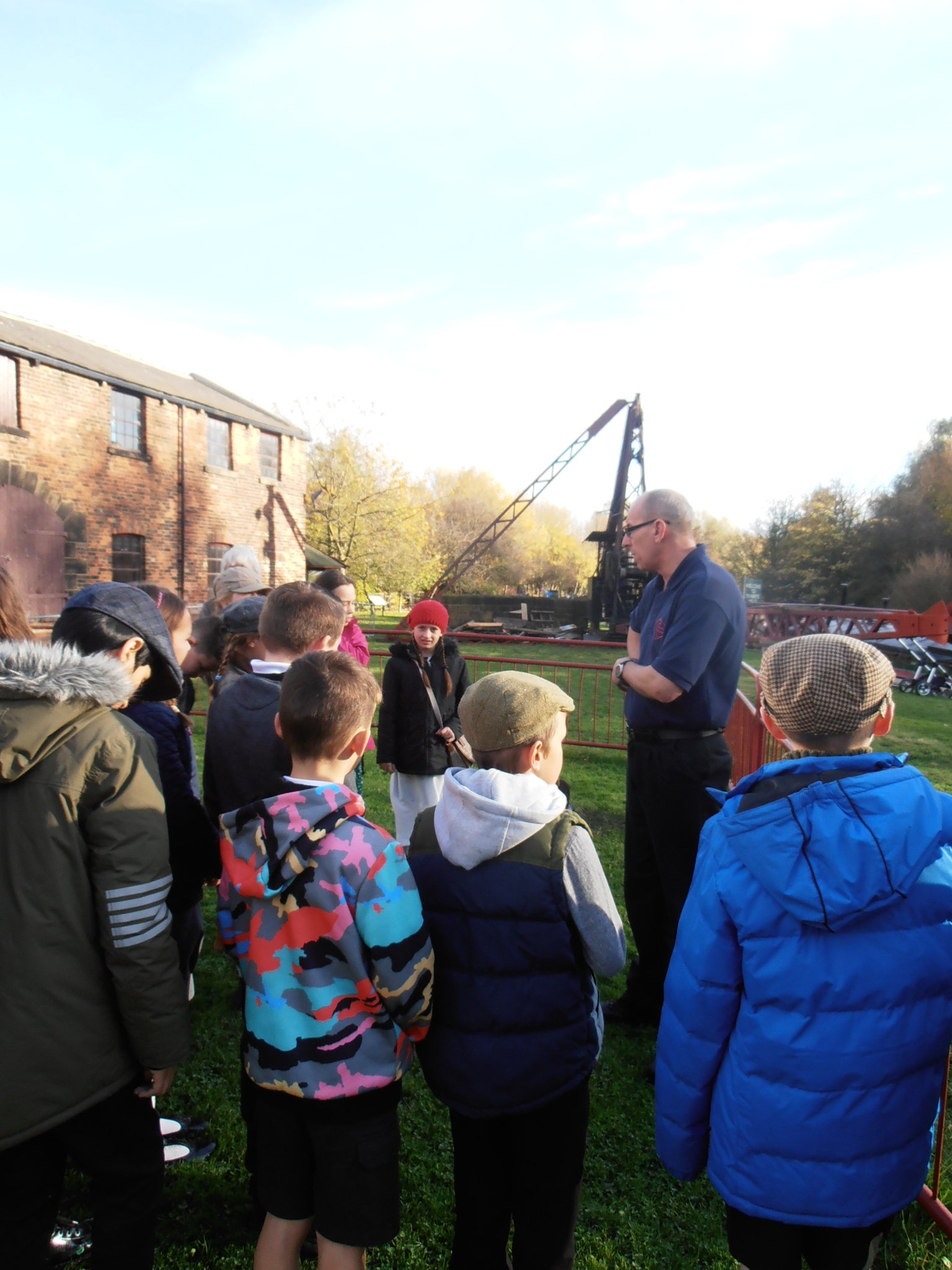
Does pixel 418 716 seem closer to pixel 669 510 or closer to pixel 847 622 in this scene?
pixel 669 510

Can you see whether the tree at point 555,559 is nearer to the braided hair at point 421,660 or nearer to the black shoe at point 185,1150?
the braided hair at point 421,660

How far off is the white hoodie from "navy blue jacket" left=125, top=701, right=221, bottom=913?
656 mm

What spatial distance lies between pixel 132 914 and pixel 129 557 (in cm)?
1975

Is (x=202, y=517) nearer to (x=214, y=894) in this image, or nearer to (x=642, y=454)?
(x=642, y=454)

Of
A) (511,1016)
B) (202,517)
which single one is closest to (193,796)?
(511,1016)

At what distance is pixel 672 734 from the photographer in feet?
9.59

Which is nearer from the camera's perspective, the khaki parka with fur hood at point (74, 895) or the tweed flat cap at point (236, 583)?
the khaki parka with fur hood at point (74, 895)

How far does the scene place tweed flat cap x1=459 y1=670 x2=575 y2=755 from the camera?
5.66 feet

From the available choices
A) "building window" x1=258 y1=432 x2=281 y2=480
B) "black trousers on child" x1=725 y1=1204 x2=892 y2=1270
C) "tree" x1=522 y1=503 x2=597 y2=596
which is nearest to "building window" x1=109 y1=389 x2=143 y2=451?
"building window" x1=258 y1=432 x2=281 y2=480

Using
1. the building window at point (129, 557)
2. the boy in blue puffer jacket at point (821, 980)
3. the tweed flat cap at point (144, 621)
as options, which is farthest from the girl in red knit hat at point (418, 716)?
the building window at point (129, 557)

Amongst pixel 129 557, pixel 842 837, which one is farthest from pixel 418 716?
pixel 129 557

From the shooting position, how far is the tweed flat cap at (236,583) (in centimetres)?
445

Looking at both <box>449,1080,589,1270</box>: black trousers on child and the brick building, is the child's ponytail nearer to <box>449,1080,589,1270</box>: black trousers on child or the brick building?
→ <box>449,1080,589,1270</box>: black trousers on child

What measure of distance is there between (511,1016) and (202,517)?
21454 mm
